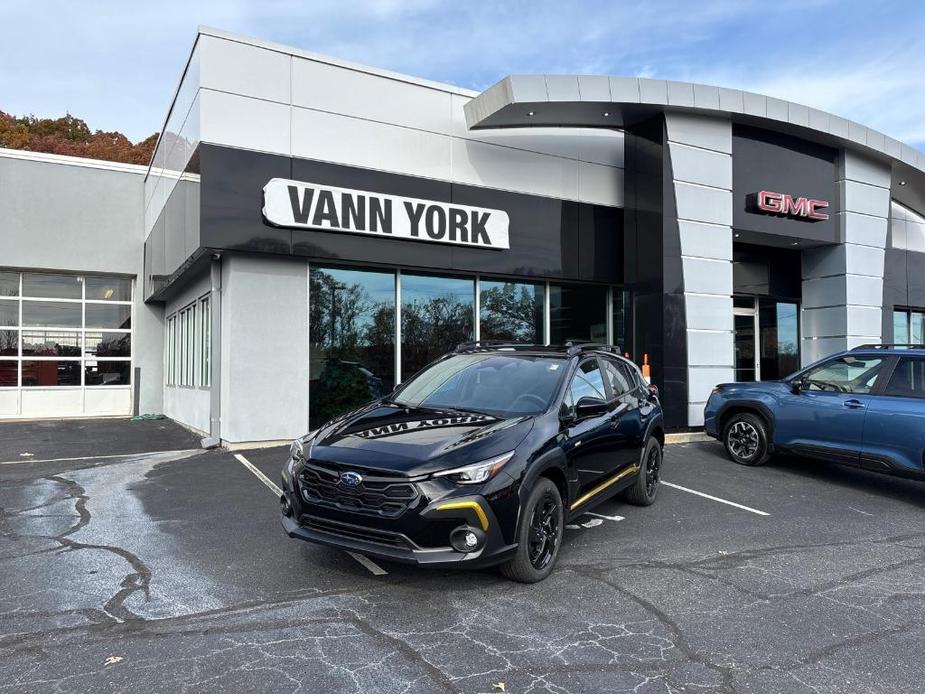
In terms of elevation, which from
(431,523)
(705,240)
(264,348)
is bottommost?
(431,523)

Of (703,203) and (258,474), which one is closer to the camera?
(258,474)

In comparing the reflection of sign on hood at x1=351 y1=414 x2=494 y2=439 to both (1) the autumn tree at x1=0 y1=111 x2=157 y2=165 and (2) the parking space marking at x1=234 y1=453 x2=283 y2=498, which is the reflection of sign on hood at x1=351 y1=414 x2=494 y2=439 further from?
(1) the autumn tree at x1=0 y1=111 x2=157 y2=165

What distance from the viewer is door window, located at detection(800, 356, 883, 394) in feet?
25.9

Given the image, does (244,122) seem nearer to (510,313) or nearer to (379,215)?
(379,215)

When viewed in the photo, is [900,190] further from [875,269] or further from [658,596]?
[658,596]

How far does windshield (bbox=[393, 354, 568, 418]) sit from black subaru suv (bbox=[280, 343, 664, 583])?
1 cm

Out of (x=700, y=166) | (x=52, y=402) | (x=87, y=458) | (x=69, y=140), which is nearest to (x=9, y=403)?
(x=52, y=402)

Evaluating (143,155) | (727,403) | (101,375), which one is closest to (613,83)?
(727,403)

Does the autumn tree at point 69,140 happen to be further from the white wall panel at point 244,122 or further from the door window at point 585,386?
the door window at point 585,386

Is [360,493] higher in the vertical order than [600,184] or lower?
lower

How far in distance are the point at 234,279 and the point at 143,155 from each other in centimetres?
3032

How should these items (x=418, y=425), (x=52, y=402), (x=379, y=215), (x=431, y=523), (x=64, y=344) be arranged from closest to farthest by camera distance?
(x=431, y=523)
(x=418, y=425)
(x=379, y=215)
(x=52, y=402)
(x=64, y=344)

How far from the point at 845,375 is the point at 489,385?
5375mm

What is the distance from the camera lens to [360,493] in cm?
418
